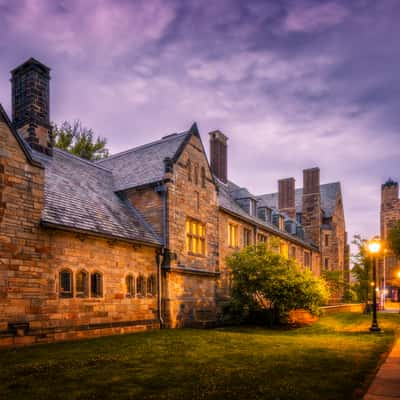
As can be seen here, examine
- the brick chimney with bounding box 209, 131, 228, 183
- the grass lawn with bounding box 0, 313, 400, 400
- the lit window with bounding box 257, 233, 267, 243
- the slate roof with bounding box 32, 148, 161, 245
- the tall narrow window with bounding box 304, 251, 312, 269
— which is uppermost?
the brick chimney with bounding box 209, 131, 228, 183

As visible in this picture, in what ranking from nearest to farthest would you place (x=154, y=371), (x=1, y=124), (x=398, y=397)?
1. (x=398, y=397)
2. (x=154, y=371)
3. (x=1, y=124)

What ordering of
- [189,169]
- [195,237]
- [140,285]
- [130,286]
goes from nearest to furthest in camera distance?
[130,286]
[140,285]
[189,169]
[195,237]

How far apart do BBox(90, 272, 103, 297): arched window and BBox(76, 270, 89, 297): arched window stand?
0.34m

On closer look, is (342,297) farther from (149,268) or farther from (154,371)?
(154,371)

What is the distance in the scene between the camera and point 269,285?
2009 centimetres

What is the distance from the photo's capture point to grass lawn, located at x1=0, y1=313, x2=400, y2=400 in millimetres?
6684

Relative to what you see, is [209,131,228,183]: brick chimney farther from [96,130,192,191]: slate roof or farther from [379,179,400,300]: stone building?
[379,179,400,300]: stone building

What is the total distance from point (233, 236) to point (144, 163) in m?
8.37

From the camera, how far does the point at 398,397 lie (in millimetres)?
6254

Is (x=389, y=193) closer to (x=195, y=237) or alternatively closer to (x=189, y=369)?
(x=195, y=237)

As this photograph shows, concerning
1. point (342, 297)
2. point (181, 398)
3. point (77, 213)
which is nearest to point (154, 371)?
point (181, 398)

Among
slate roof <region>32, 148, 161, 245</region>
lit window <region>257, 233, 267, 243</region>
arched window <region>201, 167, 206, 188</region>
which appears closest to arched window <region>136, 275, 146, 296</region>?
slate roof <region>32, 148, 161, 245</region>

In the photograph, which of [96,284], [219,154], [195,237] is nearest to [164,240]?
[195,237]

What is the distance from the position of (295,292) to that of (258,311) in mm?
2543
